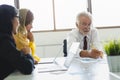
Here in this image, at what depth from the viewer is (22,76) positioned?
182 cm

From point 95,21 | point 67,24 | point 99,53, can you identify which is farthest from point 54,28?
point 99,53

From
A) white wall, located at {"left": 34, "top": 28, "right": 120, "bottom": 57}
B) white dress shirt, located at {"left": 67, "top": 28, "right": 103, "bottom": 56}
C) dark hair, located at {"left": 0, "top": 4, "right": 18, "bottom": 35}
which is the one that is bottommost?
white wall, located at {"left": 34, "top": 28, "right": 120, "bottom": 57}

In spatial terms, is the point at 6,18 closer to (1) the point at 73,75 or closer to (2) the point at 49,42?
(1) the point at 73,75

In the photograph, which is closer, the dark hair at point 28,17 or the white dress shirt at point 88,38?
the dark hair at point 28,17

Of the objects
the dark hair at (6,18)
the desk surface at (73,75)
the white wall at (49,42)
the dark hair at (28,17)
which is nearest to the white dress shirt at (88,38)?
the dark hair at (28,17)

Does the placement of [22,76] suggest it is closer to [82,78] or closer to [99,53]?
[82,78]

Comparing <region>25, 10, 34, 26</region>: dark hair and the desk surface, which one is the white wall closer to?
<region>25, 10, 34, 26</region>: dark hair

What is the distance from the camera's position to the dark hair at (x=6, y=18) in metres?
1.85

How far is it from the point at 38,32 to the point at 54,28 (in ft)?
1.01

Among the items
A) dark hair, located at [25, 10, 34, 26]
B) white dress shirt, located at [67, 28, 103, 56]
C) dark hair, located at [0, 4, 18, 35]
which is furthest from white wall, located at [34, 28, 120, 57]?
dark hair, located at [0, 4, 18, 35]

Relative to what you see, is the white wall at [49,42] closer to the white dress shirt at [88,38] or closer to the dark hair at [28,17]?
the white dress shirt at [88,38]

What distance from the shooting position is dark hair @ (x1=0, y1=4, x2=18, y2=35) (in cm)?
185

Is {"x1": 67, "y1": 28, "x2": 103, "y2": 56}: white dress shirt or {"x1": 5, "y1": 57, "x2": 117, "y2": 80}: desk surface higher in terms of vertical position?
{"x1": 67, "y1": 28, "x2": 103, "y2": 56}: white dress shirt

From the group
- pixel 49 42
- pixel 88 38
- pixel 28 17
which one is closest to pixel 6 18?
pixel 28 17
